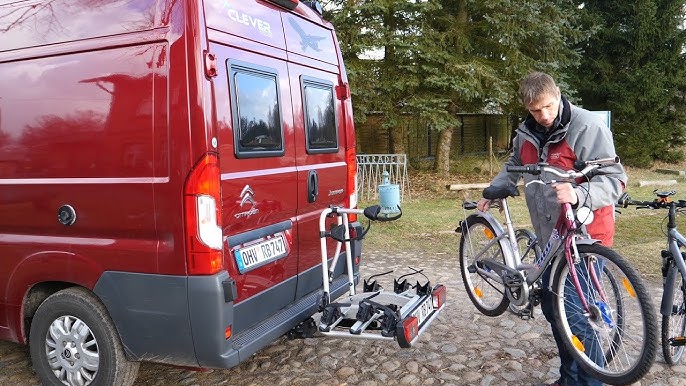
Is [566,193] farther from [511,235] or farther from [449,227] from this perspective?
[449,227]

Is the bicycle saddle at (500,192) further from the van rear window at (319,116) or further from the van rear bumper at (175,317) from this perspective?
the van rear bumper at (175,317)

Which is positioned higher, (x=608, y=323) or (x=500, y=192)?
(x=500, y=192)

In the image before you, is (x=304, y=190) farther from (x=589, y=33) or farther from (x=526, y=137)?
(x=589, y=33)

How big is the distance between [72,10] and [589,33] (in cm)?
1431

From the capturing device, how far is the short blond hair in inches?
124

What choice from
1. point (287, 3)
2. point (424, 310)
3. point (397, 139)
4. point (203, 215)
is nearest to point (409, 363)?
point (424, 310)

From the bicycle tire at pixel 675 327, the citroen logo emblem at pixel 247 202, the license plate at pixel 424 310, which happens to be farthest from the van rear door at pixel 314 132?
the bicycle tire at pixel 675 327

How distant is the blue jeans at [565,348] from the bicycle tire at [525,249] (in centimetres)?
36

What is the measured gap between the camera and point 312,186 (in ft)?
12.8

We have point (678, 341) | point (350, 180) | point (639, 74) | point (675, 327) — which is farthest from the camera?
point (639, 74)

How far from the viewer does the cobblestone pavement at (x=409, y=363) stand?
3.65m

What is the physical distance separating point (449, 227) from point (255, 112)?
6321mm

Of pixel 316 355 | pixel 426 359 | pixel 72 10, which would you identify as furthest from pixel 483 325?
pixel 72 10

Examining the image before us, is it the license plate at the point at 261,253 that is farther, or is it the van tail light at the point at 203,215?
Answer: the license plate at the point at 261,253
